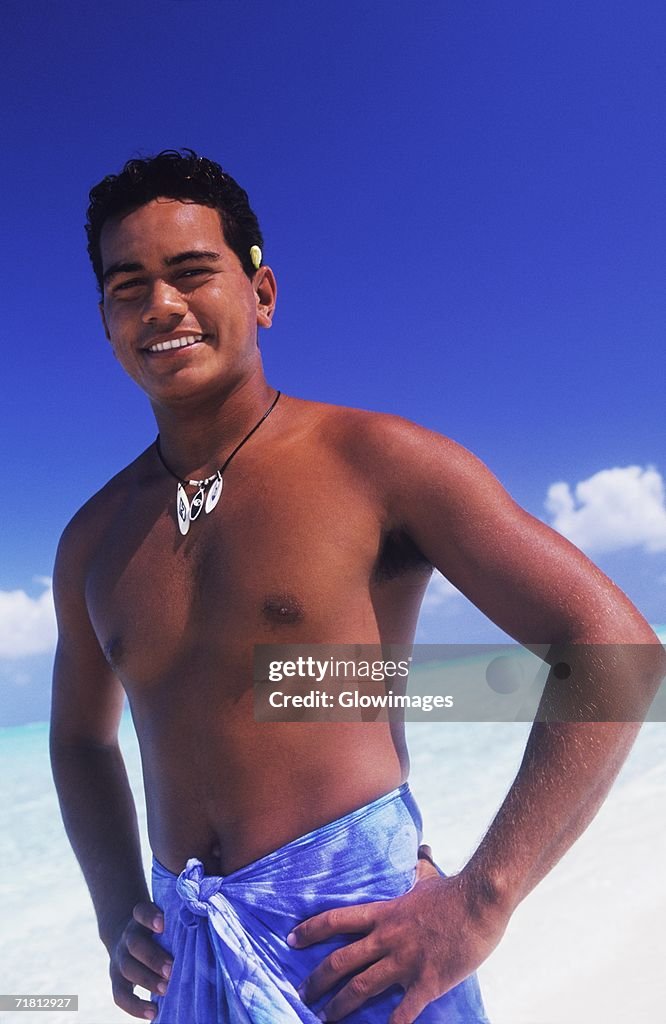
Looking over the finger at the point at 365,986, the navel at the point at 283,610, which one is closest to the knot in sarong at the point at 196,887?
the finger at the point at 365,986

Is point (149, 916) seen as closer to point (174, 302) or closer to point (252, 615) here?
point (252, 615)

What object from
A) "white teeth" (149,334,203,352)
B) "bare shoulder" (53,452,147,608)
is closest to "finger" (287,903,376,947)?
"bare shoulder" (53,452,147,608)

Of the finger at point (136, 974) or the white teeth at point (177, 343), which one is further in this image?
the white teeth at point (177, 343)

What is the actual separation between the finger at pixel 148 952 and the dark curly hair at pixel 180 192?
3.85 ft

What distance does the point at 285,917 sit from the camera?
1.19 meters

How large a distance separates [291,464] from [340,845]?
1.96ft

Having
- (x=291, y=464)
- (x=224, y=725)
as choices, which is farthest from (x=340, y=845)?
(x=291, y=464)

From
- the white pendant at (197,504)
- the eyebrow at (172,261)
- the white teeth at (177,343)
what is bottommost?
the white pendant at (197,504)

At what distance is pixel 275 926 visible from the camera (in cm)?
119

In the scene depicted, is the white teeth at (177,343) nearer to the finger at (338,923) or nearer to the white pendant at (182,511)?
the white pendant at (182,511)

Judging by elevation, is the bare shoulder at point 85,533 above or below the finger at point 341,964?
above

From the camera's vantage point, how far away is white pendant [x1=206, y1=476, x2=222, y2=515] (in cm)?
148

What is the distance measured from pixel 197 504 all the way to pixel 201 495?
18 millimetres

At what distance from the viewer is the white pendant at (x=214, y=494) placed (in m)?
1.48
